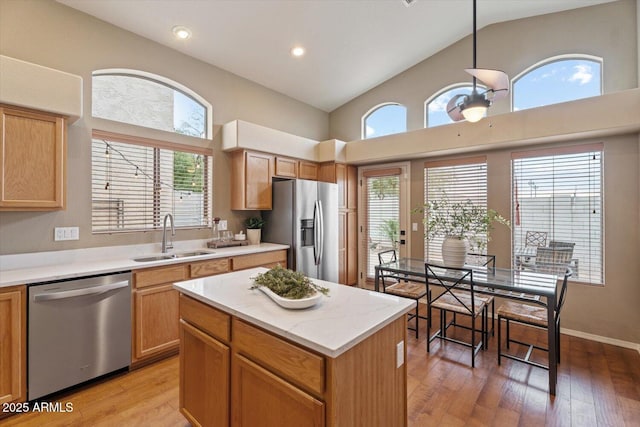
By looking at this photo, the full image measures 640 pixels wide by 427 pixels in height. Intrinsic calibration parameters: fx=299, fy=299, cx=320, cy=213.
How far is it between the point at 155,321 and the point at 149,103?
2407 millimetres

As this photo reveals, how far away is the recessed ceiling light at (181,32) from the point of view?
10.7 ft

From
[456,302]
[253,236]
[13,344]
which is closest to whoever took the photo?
[13,344]

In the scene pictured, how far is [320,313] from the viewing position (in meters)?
1.45

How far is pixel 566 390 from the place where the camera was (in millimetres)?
2396

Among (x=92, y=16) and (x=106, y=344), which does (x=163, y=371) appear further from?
(x=92, y=16)

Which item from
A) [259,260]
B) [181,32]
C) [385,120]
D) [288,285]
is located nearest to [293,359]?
[288,285]

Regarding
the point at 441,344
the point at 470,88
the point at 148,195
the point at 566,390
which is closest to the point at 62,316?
the point at 148,195

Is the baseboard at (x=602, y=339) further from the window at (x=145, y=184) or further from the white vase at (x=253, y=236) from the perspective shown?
the window at (x=145, y=184)

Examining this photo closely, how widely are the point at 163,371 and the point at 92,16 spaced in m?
3.48

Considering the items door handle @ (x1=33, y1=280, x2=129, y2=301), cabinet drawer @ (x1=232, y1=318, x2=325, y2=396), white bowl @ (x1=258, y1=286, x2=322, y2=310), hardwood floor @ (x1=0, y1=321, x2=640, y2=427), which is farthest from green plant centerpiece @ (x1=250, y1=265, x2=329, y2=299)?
door handle @ (x1=33, y1=280, x2=129, y2=301)

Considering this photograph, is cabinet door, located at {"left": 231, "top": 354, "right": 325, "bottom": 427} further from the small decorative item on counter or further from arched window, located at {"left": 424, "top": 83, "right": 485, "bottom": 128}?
arched window, located at {"left": 424, "top": 83, "right": 485, "bottom": 128}

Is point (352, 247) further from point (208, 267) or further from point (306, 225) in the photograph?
point (208, 267)

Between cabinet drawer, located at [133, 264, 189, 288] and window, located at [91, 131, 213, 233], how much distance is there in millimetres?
777

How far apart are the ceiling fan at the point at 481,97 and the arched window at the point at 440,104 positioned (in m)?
1.86
